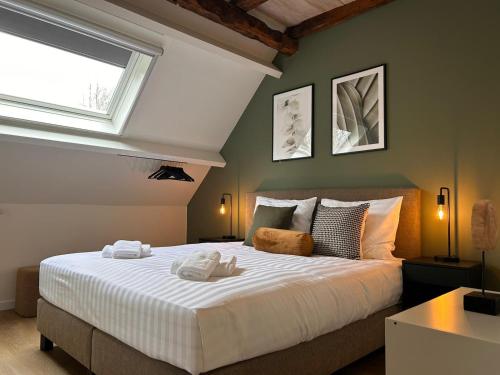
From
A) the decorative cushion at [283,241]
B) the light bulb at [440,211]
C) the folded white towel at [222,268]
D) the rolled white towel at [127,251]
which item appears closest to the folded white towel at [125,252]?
the rolled white towel at [127,251]

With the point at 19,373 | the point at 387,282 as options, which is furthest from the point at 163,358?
the point at 387,282

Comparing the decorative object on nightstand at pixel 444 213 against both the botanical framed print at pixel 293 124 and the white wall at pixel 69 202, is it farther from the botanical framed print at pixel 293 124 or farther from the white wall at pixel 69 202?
the white wall at pixel 69 202

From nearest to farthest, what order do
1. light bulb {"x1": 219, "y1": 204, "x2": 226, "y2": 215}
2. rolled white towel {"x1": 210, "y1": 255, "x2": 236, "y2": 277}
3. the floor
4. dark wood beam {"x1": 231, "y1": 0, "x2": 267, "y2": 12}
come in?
rolled white towel {"x1": 210, "y1": 255, "x2": 236, "y2": 277} → the floor → dark wood beam {"x1": 231, "y1": 0, "x2": 267, "y2": 12} → light bulb {"x1": 219, "y1": 204, "x2": 226, "y2": 215}

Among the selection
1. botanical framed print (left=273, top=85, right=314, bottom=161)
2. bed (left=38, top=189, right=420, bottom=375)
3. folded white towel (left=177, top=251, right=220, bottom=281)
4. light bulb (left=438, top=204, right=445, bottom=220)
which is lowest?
bed (left=38, top=189, right=420, bottom=375)

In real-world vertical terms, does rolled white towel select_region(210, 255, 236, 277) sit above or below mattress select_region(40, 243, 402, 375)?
above

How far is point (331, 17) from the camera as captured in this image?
361cm

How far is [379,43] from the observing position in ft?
11.0

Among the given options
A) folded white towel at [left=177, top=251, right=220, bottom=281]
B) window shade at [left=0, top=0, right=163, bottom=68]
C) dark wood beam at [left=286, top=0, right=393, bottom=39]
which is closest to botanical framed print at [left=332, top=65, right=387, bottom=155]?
dark wood beam at [left=286, top=0, right=393, bottom=39]

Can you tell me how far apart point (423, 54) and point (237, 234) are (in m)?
2.74

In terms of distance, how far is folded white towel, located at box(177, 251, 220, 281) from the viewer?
6.16ft

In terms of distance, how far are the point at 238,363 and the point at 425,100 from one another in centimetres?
255

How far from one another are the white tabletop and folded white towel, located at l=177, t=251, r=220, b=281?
2.88 feet

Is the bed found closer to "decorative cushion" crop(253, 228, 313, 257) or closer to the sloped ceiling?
"decorative cushion" crop(253, 228, 313, 257)

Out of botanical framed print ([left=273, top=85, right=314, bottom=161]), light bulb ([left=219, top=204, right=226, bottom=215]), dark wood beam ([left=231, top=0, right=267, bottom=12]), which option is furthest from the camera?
light bulb ([left=219, top=204, right=226, bottom=215])
